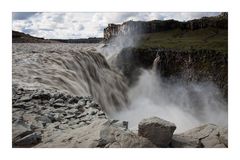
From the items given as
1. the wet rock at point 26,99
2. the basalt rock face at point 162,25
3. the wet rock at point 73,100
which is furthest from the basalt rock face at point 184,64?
the wet rock at point 26,99

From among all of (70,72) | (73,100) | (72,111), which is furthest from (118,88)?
(72,111)

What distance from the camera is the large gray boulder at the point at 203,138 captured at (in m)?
5.33

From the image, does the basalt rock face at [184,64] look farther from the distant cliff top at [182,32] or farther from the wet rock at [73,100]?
the wet rock at [73,100]

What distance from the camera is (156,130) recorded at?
5.07 metres

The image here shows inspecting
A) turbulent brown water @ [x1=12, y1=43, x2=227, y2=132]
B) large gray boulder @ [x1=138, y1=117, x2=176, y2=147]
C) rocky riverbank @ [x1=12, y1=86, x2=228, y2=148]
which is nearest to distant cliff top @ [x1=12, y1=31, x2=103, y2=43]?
turbulent brown water @ [x1=12, y1=43, x2=227, y2=132]

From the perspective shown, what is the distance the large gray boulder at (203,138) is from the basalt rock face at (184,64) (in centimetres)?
90

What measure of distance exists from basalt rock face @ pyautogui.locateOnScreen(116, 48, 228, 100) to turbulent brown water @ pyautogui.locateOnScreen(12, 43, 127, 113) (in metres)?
0.65

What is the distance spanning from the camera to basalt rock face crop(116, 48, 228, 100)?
643 centimetres

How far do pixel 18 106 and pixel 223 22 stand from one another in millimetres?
3663

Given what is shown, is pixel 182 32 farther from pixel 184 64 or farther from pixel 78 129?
pixel 78 129

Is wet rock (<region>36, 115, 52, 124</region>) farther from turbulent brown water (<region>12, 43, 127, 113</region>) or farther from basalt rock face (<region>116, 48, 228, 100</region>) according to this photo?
basalt rock face (<region>116, 48, 228, 100</region>)
